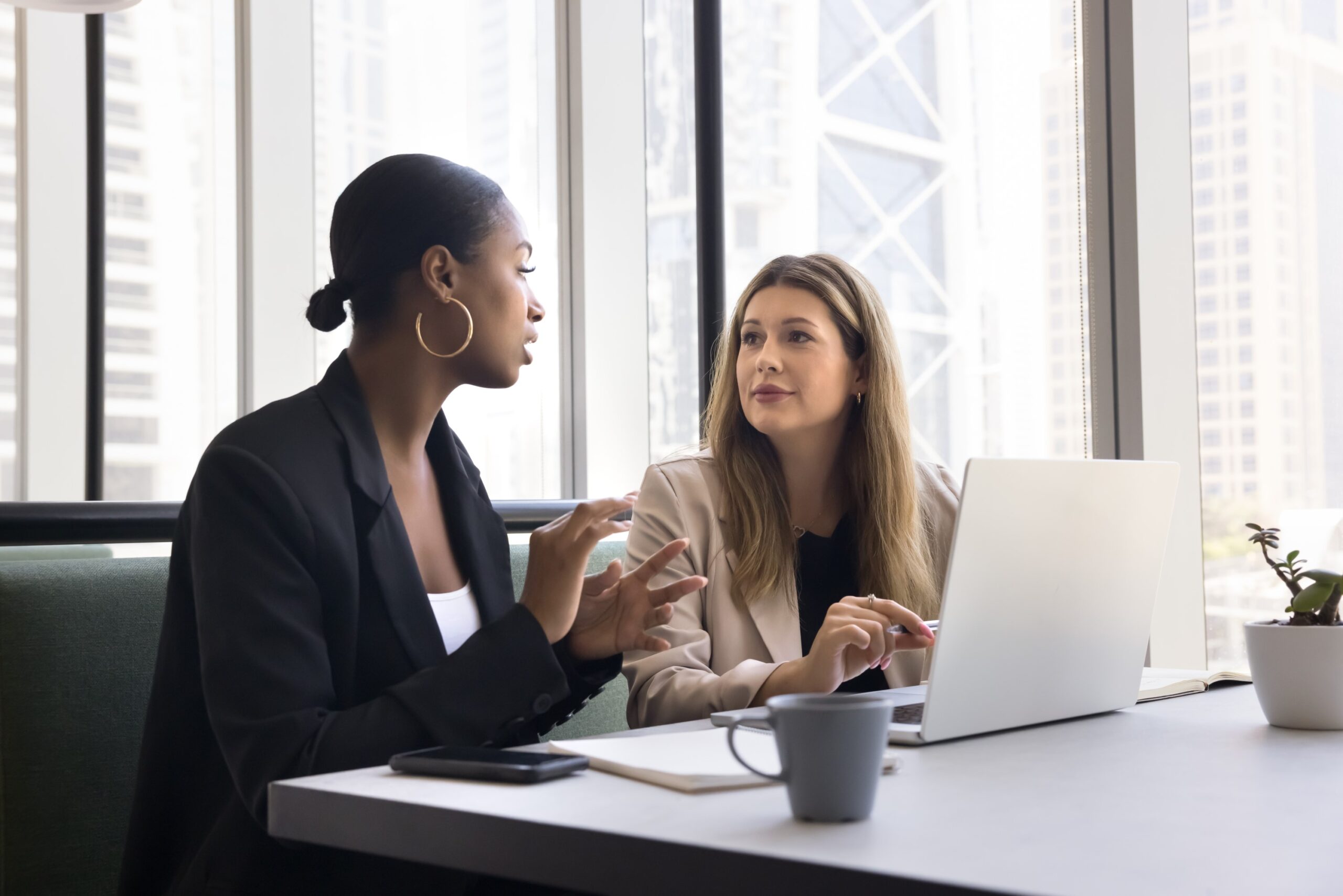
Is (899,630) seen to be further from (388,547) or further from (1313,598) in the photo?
(388,547)

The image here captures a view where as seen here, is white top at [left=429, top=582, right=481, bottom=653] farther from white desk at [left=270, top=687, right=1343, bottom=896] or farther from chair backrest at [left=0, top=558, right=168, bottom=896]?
white desk at [left=270, top=687, right=1343, bottom=896]

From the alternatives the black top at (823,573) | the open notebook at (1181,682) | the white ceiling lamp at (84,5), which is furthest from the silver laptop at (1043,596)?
the white ceiling lamp at (84,5)

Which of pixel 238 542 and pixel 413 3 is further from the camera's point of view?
pixel 413 3

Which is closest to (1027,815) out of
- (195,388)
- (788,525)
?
(788,525)

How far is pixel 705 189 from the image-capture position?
10.8 ft

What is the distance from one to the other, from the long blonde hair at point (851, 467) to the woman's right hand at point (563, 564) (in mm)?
603

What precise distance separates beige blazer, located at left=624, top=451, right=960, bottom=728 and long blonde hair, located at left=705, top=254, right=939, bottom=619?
26 mm

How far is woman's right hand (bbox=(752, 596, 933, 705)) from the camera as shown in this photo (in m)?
1.28

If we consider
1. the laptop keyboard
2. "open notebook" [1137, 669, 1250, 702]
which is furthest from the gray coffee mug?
"open notebook" [1137, 669, 1250, 702]

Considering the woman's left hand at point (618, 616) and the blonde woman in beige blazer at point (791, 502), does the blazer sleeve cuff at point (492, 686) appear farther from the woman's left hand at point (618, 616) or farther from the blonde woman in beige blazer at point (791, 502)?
the blonde woman in beige blazer at point (791, 502)

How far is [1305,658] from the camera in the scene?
117 cm

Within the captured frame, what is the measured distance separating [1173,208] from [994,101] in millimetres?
566

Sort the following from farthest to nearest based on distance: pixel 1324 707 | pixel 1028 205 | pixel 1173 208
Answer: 1. pixel 1028 205
2. pixel 1173 208
3. pixel 1324 707

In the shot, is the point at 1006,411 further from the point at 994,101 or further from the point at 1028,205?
the point at 994,101
